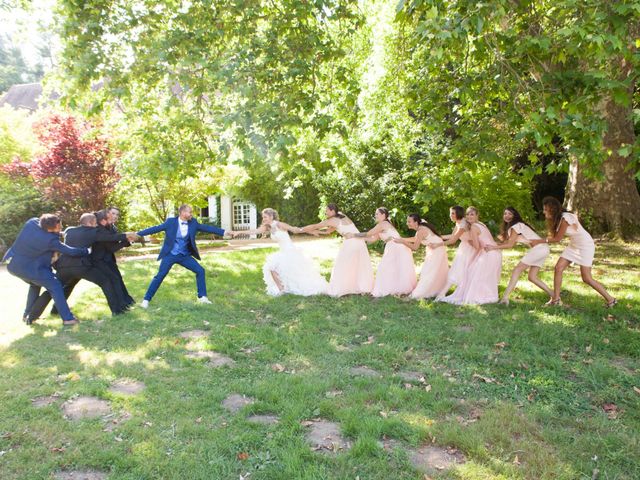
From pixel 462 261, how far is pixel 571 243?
1870 mm

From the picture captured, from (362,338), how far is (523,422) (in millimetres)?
2947

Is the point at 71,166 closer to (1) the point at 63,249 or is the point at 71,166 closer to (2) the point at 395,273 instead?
(1) the point at 63,249

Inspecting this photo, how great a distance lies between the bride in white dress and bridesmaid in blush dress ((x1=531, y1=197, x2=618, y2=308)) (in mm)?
4268

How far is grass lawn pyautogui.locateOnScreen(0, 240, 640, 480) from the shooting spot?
3.91 metres

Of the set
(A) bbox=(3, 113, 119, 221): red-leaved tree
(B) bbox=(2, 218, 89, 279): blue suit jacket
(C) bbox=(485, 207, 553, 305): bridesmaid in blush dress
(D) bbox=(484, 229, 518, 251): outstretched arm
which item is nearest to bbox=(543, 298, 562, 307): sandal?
(C) bbox=(485, 207, 553, 305): bridesmaid in blush dress

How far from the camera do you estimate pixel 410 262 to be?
33.0ft

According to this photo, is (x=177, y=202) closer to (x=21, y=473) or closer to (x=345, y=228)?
(x=345, y=228)

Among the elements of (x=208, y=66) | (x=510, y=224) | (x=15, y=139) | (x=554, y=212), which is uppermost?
(x=15, y=139)

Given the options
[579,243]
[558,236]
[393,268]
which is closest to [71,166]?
[393,268]

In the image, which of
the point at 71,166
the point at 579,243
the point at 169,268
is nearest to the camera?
the point at 579,243

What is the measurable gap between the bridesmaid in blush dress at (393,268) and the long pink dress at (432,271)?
410mm

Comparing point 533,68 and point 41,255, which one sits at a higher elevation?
point 533,68

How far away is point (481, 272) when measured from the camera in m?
9.06

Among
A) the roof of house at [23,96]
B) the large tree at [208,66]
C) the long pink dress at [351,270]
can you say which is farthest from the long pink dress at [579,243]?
the roof of house at [23,96]
